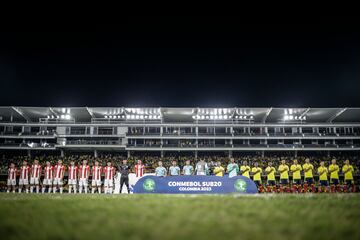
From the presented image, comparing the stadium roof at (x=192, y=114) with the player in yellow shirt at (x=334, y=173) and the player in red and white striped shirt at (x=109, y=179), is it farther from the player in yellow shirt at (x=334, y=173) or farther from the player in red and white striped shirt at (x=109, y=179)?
the player in yellow shirt at (x=334, y=173)

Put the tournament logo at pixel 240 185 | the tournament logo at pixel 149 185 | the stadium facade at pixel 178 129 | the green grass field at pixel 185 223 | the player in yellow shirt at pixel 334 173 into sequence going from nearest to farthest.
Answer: the green grass field at pixel 185 223 → the tournament logo at pixel 240 185 → the tournament logo at pixel 149 185 → the player in yellow shirt at pixel 334 173 → the stadium facade at pixel 178 129

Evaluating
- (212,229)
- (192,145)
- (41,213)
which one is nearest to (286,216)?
(212,229)

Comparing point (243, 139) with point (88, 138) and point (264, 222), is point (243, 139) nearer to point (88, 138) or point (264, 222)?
point (88, 138)

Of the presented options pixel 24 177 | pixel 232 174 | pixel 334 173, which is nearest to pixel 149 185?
pixel 232 174

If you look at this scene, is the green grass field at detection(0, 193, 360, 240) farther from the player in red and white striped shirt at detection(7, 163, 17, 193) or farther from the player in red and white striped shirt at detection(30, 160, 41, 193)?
the player in red and white striped shirt at detection(7, 163, 17, 193)

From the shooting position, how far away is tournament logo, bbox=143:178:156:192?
680 inches

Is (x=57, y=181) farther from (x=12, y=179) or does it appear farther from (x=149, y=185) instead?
(x=149, y=185)

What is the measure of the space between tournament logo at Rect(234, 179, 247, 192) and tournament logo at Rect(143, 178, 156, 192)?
495cm

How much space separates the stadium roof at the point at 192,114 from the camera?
50031 millimetres

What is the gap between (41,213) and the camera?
19.3ft

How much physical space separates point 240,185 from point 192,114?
3571 centimetres

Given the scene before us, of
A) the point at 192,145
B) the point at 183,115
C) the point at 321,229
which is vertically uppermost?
the point at 183,115

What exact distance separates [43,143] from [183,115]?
83.0 ft

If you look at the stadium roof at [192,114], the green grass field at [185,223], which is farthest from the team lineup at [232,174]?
the stadium roof at [192,114]
